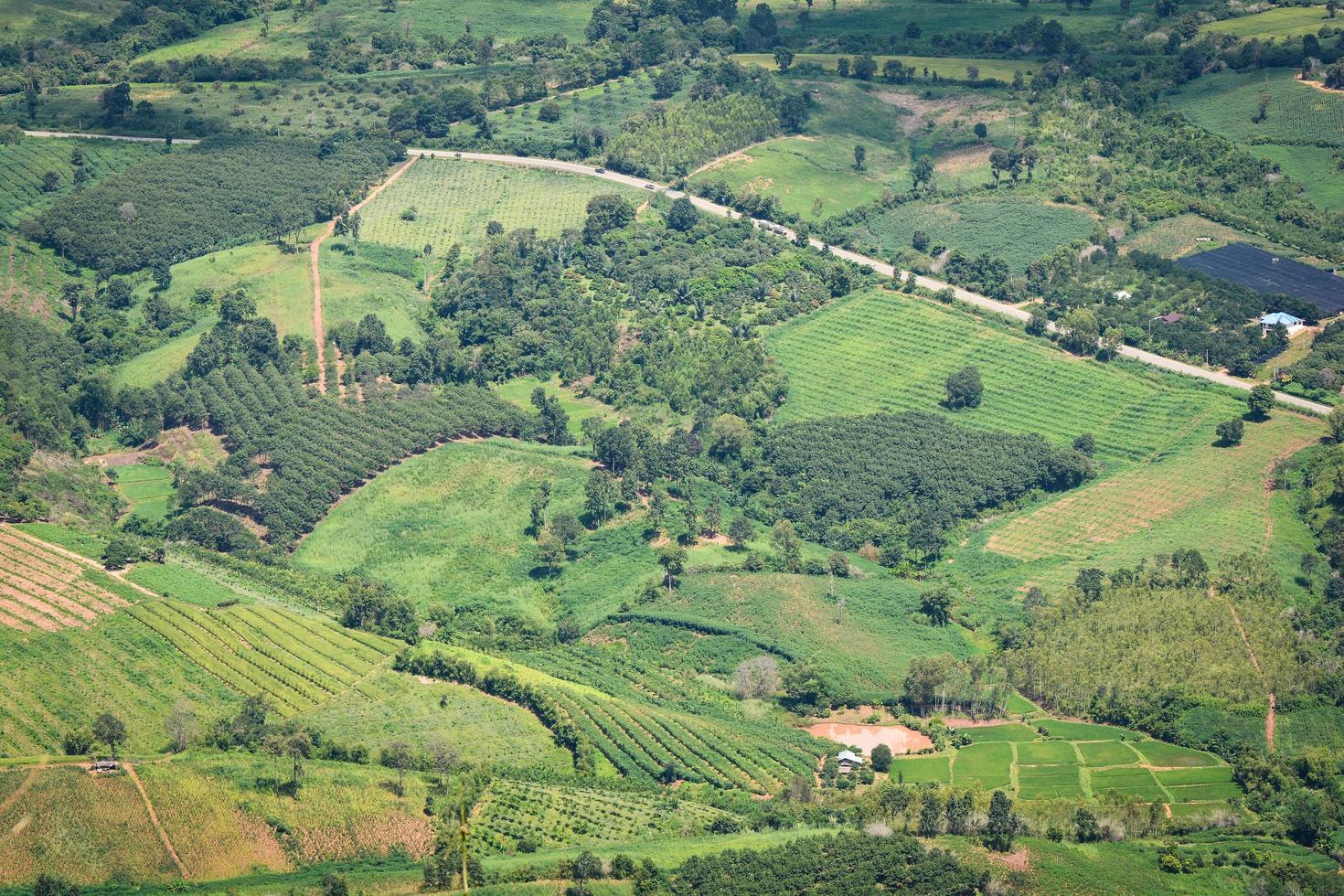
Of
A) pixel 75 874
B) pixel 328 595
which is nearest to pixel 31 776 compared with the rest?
pixel 75 874

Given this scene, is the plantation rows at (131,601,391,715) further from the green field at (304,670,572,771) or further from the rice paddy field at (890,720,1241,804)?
the rice paddy field at (890,720,1241,804)

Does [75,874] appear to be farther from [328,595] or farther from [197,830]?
[328,595]

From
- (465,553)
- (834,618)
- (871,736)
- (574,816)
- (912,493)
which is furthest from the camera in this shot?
(912,493)

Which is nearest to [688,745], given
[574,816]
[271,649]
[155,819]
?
[574,816]

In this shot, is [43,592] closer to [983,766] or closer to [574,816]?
[574,816]

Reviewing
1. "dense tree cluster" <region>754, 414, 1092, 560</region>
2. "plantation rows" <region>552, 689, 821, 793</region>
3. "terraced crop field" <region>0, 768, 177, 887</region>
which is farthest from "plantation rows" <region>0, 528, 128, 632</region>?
"dense tree cluster" <region>754, 414, 1092, 560</region>

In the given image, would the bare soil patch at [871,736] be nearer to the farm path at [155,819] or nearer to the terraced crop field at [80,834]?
the farm path at [155,819]

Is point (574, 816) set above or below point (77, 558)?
below

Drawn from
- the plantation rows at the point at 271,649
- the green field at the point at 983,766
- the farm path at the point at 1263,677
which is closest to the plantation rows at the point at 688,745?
the green field at the point at 983,766
